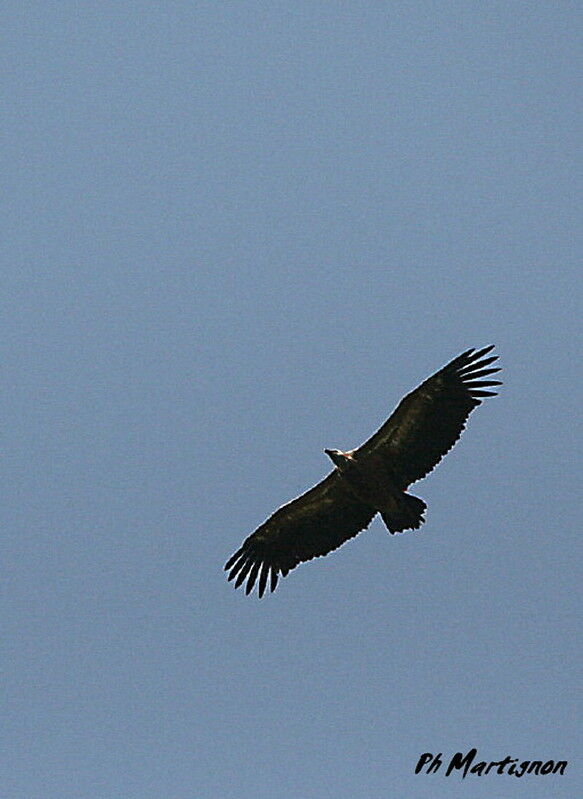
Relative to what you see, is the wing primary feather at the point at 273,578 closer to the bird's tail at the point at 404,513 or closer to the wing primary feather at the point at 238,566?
the wing primary feather at the point at 238,566

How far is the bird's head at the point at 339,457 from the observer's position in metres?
27.5

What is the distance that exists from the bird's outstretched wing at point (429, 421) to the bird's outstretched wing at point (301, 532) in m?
1.26

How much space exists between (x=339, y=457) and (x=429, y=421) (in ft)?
5.85

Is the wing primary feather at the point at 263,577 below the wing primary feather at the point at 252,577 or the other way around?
below

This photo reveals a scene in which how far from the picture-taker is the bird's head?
27531 millimetres

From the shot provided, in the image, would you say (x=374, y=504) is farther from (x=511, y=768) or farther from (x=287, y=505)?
(x=511, y=768)

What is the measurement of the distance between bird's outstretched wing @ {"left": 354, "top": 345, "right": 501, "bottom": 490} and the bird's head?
0.22 m

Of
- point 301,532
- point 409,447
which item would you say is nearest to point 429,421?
point 409,447

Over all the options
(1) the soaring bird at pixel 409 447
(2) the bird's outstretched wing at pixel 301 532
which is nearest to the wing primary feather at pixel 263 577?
(2) the bird's outstretched wing at pixel 301 532

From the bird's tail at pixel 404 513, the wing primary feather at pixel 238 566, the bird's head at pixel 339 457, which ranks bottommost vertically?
the bird's tail at pixel 404 513

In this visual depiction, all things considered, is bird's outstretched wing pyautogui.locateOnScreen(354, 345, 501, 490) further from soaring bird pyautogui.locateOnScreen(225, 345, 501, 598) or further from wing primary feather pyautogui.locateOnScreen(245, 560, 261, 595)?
wing primary feather pyautogui.locateOnScreen(245, 560, 261, 595)

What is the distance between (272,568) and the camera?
97.8 feet

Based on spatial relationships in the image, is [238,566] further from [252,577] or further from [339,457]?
[339,457]

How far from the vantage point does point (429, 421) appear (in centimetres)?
2744
